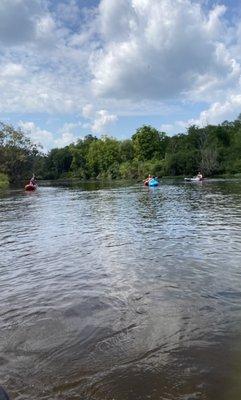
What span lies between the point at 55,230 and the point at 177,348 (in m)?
15.6

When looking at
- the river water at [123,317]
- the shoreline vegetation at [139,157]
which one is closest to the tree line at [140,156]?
the shoreline vegetation at [139,157]

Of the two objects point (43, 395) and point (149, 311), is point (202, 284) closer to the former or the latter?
point (149, 311)

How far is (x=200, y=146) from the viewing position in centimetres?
12481

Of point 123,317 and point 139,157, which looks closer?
point 123,317

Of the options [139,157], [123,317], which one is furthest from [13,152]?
[123,317]

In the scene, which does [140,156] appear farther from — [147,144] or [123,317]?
[123,317]

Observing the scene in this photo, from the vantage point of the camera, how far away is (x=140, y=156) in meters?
136

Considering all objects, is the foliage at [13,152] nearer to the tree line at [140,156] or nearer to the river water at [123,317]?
the tree line at [140,156]

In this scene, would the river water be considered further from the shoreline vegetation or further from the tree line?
the tree line

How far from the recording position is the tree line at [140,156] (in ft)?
355

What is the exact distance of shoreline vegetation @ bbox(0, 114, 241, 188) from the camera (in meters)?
106

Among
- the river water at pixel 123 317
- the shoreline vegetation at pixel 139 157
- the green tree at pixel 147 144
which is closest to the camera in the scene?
the river water at pixel 123 317

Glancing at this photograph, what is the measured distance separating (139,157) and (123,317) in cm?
12900

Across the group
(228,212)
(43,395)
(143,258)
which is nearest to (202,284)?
(143,258)
